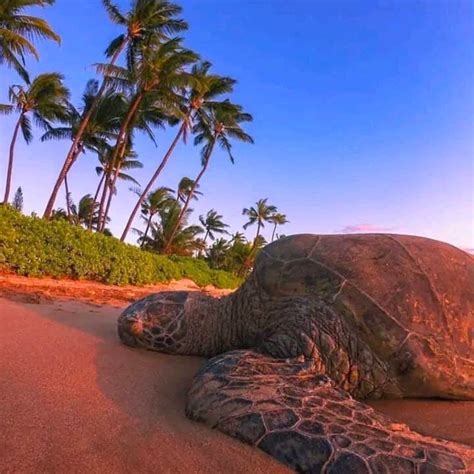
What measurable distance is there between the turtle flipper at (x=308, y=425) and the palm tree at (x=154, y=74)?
16.8 m

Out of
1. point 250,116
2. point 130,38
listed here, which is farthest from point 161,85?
point 250,116

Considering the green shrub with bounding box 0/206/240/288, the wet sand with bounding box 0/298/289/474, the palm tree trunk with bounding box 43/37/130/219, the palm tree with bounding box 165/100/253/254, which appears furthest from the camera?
the palm tree with bounding box 165/100/253/254

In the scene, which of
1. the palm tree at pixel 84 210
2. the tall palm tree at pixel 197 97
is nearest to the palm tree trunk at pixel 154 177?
the tall palm tree at pixel 197 97

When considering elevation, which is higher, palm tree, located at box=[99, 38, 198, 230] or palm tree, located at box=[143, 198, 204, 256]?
palm tree, located at box=[99, 38, 198, 230]

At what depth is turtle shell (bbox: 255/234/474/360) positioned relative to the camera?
1.97 m

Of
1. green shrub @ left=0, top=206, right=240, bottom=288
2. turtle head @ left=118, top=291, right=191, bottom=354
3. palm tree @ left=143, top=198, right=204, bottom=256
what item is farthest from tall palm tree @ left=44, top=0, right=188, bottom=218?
turtle head @ left=118, top=291, right=191, bottom=354

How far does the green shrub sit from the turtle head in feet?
25.0

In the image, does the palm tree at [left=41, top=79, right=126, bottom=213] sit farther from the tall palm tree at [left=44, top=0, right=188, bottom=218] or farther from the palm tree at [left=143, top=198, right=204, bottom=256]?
the palm tree at [left=143, top=198, right=204, bottom=256]

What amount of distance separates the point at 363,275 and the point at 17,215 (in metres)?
9.32

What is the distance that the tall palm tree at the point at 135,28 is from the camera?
51.1 feet

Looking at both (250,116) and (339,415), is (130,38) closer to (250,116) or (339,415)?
→ (250,116)

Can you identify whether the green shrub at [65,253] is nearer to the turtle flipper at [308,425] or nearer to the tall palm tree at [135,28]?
the tall palm tree at [135,28]

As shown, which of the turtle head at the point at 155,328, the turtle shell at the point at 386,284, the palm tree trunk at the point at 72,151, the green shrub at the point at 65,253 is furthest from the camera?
the palm tree trunk at the point at 72,151

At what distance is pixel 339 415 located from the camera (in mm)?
1302
